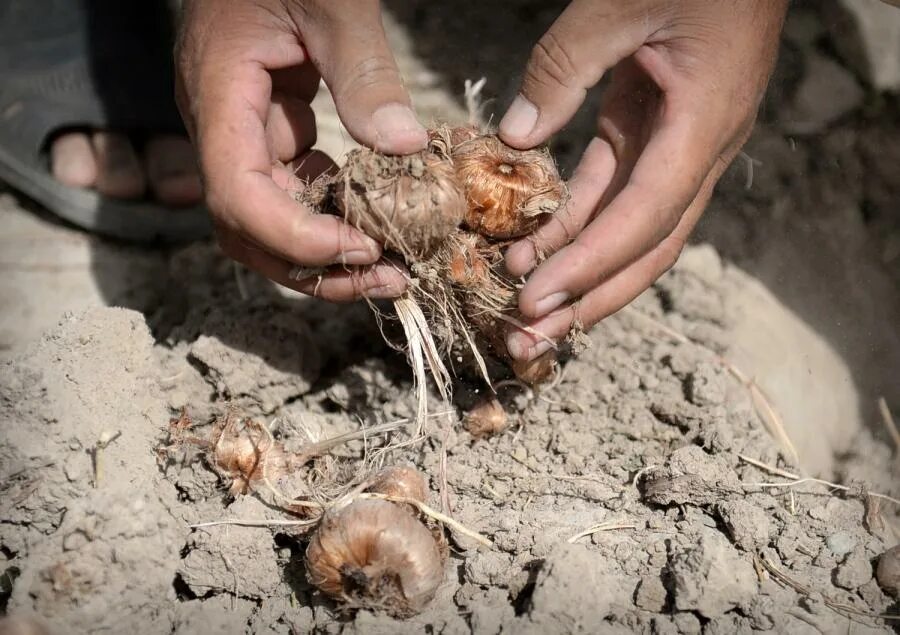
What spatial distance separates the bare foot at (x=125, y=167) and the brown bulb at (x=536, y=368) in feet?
3.99

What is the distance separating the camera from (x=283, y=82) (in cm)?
178

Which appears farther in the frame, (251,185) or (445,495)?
(445,495)

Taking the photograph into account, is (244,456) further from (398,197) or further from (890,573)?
(890,573)

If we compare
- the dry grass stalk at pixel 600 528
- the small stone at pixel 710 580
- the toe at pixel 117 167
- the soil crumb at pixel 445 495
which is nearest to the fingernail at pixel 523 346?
the soil crumb at pixel 445 495

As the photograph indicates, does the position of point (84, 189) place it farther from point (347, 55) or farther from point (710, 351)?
point (710, 351)

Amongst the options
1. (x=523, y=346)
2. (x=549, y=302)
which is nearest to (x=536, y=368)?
(x=523, y=346)

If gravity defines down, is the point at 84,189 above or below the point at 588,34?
below

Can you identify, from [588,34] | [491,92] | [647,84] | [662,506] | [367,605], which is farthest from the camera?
[491,92]

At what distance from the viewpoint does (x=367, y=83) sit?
1.37 meters

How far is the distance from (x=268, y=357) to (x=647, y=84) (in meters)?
1.03

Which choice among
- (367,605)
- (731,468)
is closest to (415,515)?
(367,605)

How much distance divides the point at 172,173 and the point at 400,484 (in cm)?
135

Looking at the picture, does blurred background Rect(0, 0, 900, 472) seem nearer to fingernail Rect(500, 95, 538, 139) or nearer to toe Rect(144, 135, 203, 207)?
toe Rect(144, 135, 203, 207)

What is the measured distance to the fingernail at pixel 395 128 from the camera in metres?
1.37
